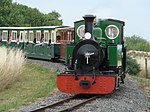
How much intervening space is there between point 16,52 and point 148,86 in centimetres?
670

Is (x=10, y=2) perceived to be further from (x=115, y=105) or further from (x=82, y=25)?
(x=115, y=105)

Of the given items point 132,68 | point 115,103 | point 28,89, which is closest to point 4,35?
point 132,68

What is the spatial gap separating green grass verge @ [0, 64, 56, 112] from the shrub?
0.29m

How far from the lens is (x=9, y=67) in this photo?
57.6 ft

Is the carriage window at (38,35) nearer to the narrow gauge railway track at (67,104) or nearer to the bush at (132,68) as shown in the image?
the bush at (132,68)

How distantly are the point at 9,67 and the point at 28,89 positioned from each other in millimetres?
1438

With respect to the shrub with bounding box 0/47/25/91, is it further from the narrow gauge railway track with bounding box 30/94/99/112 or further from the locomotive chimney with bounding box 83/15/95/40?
the locomotive chimney with bounding box 83/15/95/40

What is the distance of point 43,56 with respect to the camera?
99.9ft

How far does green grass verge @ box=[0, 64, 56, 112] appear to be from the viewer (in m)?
13.1

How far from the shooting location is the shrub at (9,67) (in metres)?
16.7

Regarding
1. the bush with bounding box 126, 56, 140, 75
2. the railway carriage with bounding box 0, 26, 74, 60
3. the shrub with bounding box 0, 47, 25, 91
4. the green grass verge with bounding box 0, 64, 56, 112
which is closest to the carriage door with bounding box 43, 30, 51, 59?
the railway carriage with bounding box 0, 26, 74, 60

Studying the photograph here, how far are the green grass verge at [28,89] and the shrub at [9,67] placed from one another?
0.29 meters

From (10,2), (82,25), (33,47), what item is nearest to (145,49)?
(10,2)

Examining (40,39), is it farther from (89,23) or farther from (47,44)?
(89,23)
